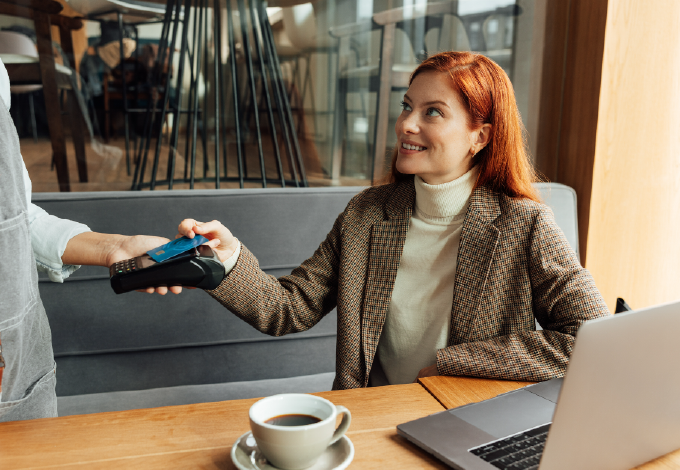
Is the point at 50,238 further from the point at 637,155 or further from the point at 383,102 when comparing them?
the point at 637,155

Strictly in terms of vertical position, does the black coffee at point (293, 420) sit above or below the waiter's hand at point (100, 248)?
below

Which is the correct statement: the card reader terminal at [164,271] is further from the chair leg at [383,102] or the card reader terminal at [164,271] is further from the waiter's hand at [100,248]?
the chair leg at [383,102]

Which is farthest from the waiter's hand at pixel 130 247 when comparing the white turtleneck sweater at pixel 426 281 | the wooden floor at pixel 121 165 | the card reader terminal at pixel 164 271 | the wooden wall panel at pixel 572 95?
the wooden wall panel at pixel 572 95

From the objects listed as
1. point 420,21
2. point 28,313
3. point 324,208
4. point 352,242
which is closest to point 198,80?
point 324,208

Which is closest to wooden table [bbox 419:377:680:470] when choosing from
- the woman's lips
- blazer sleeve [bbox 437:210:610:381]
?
blazer sleeve [bbox 437:210:610:381]

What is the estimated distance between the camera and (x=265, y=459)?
56cm

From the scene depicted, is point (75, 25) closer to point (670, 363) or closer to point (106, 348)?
point (106, 348)

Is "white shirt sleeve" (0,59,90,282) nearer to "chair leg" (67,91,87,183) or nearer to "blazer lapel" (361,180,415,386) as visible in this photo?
"blazer lapel" (361,180,415,386)

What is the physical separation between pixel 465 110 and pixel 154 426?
2.58 feet

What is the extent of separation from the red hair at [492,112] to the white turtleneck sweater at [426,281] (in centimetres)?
5

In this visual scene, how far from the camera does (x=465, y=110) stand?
108cm

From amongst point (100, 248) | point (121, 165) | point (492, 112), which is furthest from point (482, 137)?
point (121, 165)

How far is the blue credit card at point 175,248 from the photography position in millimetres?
816

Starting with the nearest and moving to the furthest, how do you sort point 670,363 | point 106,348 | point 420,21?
point 670,363 → point 106,348 → point 420,21
